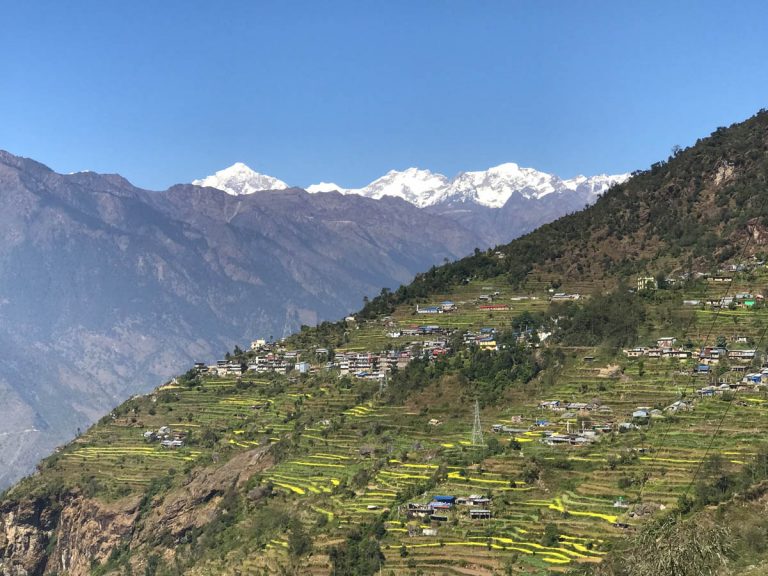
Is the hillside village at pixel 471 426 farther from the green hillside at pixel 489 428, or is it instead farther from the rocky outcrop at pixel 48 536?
the rocky outcrop at pixel 48 536

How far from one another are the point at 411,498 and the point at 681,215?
59944mm

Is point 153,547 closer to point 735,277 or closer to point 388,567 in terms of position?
point 388,567

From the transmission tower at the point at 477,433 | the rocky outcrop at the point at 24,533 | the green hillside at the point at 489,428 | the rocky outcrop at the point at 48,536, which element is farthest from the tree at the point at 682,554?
the rocky outcrop at the point at 24,533

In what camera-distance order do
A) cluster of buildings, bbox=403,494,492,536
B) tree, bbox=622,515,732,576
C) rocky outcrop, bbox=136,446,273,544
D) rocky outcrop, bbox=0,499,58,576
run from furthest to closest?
rocky outcrop, bbox=0,499,58,576
rocky outcrop, bbox=136,446,273,544
cluster of buildings, bbox=403,494,492,536
tree, bbox=622,515,732,576

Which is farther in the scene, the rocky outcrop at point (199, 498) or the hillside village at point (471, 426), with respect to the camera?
the rocky outcrop at point (199, 498)

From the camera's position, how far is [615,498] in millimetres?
59625

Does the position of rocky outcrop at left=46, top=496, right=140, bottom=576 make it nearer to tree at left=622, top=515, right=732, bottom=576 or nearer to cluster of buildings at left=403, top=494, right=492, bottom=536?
cluster of buildings at left=403, top=494, right=492, bottom=536

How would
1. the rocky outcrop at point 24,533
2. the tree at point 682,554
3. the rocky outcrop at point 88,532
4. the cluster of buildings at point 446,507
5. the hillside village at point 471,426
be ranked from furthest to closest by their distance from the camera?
the rocky outcrop at point 24,533 → the rocky outcrop at point 88,532 → the cluster of buildings at point 446,507 → the hillside village at point 471,426 → the tree at point 682,554

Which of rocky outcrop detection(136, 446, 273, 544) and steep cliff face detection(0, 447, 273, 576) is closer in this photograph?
rocky outcrop detection(136, 446, 273, 544)

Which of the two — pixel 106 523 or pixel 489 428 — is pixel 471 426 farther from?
pixel 106 523

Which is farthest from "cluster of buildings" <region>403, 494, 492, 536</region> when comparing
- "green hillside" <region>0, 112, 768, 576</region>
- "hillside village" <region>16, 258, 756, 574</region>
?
"green hillside" <region>0, 112, 768, 576</region>

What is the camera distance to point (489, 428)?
260 feet

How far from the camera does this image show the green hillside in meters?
59.7

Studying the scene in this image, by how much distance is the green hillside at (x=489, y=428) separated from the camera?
5969 centimetres
